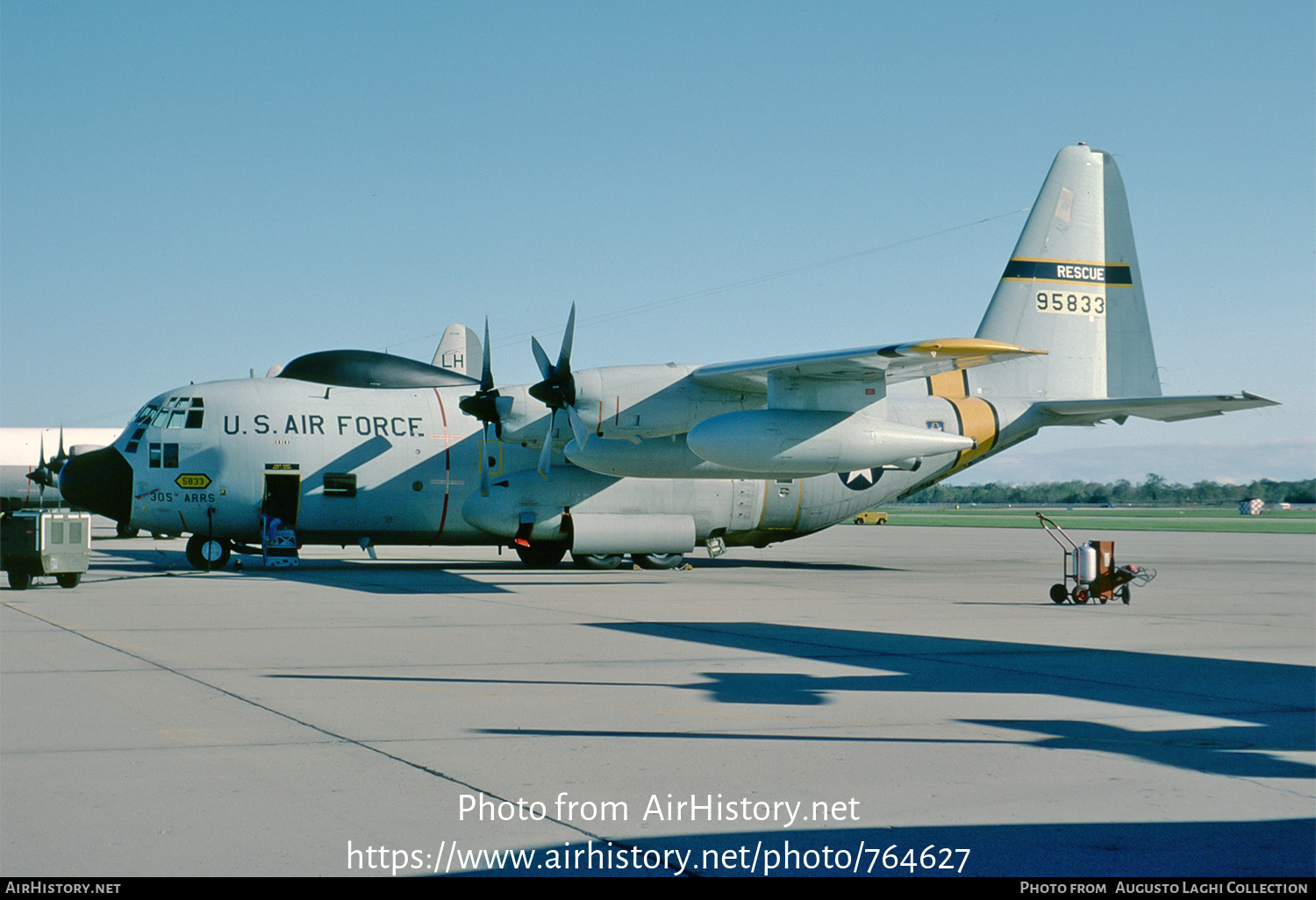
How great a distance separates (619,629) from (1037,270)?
1764 centimetres

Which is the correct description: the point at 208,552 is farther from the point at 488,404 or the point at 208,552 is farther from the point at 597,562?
the point at 597,562

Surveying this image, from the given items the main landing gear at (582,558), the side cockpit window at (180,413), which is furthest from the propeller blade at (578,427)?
the side cockpit window at (180,413)

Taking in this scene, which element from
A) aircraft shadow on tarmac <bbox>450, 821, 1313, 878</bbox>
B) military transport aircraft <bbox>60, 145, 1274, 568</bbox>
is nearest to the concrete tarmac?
aircraft shadow on tarmac <bbox>450, 821, 1313, 878</bbox>

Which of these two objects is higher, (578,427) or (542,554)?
(578,427)

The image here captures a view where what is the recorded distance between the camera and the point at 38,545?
703 inches

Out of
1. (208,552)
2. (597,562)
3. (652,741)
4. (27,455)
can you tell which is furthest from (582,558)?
(27,455)

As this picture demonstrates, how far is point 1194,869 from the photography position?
178 inches

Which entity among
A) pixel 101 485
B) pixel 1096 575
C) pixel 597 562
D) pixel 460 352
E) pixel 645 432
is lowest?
pixel 597 562

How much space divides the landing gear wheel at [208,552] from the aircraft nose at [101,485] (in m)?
1.61

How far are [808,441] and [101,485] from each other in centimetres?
1442

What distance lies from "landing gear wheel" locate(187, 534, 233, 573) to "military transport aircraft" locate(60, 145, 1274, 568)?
0.20 ft

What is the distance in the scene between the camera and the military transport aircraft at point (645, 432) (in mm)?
20297

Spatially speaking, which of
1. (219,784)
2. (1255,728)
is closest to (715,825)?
(219,784)

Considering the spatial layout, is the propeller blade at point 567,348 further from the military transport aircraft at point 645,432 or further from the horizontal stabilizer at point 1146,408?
the horizontal stabilizer at point 1146,408
